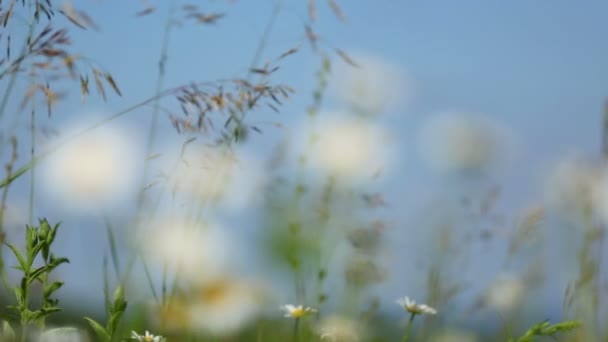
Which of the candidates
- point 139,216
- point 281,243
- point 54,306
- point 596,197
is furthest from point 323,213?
point 54,306

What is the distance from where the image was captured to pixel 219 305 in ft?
8.18

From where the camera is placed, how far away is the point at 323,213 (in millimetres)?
3443

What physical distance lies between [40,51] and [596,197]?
7.69 feet

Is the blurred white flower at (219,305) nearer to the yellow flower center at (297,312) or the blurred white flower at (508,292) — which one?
the yellow flower center at (297,312)

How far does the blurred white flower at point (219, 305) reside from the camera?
8.14ft

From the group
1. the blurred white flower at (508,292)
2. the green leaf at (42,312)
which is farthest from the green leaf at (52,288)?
the blurred white flower at (508,292)

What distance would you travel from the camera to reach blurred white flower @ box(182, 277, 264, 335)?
248 cm

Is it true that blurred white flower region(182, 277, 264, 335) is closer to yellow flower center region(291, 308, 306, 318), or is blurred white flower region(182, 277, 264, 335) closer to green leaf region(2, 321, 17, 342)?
yellow flower center region(291, 308, 306, 318)

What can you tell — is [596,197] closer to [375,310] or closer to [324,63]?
[375,310]

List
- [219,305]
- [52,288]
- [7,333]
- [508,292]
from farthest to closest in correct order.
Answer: [508,292] → [219,305] → [52,288] → [7,333]

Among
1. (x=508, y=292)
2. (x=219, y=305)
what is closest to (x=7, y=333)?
(x=219, y=305)

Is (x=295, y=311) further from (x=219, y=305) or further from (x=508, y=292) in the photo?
(x=508, y=292)

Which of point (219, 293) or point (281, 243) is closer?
point (219, 293)

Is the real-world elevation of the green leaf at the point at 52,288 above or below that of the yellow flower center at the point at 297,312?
above
